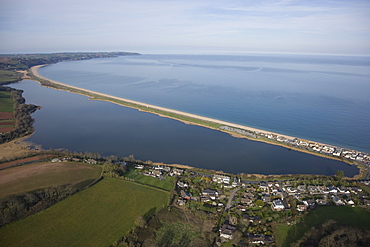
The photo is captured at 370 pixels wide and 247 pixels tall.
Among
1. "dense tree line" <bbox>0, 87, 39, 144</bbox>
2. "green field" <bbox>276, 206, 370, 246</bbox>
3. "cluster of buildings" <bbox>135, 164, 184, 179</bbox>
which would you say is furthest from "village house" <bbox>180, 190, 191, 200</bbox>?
"dense tree line" <bbox>0, 87, 39, 144</bbox>

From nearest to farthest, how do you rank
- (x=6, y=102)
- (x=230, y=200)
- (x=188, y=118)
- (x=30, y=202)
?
(x=30, y=202) → (x=230, y=200) → (x=188, y=118) → (x=6, y=102)

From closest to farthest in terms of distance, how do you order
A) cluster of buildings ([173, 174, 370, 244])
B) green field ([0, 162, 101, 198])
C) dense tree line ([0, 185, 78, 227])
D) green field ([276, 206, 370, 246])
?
green field ([276, 206, 370, 246]) → dense tree line ([0, 185, 78, 227]) → cluster of buildings ([173, 174, 370, 244]) → green field ([0, 162, 101, 198])

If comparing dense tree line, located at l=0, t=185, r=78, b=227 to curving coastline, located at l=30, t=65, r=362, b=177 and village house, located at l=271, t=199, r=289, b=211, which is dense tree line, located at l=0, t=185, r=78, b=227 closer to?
village house, located at l=271, t=199, r=289, b=211

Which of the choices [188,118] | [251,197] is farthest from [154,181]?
[188,118]

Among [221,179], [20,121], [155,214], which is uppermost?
[20,121]

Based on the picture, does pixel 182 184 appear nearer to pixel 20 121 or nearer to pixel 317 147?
pixel 317 147

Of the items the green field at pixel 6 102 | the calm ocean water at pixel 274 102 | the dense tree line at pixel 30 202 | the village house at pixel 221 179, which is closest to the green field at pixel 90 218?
the dense tree line at pixel 30 202
